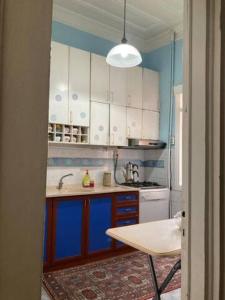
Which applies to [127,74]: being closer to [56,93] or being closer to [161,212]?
[56,93]

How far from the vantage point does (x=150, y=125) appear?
4027mm

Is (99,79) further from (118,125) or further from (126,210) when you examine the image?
(126,210)

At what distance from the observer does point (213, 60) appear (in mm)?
1005

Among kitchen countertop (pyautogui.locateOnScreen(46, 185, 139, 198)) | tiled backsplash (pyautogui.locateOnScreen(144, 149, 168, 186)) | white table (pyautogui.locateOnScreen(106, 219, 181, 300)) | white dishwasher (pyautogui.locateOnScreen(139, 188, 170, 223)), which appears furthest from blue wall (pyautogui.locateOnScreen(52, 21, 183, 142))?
white table (pyautogui.locateOnScreen(106, 219, 181, 300))

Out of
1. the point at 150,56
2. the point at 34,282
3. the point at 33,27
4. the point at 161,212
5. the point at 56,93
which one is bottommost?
the point at 161,212

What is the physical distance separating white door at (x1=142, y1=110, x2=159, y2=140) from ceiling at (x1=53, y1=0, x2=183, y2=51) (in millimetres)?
1205

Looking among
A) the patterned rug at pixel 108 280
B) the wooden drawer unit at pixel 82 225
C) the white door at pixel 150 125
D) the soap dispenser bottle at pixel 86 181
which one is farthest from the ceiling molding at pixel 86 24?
the patterned rug at pixel 108 280

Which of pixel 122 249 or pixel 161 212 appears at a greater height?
pixel 161 212

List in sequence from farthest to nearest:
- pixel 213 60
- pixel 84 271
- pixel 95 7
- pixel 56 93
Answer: pixel 95 7 < pixel 56 93 < pixel 84 271 < pixel 213 60

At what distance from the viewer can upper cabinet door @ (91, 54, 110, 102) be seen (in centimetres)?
341

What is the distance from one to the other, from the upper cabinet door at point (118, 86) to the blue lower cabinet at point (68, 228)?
1.57m

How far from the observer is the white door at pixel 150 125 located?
13.0 ft

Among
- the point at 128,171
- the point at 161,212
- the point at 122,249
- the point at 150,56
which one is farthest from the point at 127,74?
the point at 122,249

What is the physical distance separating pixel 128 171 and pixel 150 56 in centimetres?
204
